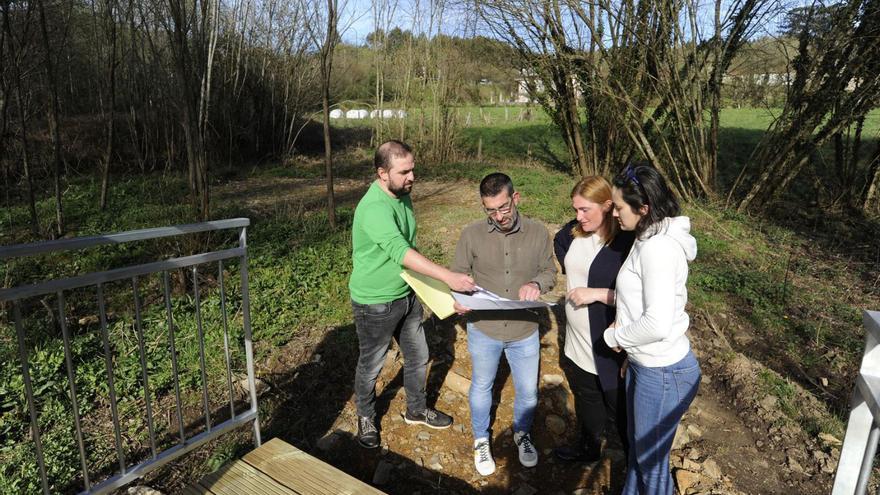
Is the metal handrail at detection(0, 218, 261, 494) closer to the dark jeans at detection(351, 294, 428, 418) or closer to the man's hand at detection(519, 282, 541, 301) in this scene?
the dark jeans at detection(351, 294, 428, 418)

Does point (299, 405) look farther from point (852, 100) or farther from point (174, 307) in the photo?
point (852, 100)

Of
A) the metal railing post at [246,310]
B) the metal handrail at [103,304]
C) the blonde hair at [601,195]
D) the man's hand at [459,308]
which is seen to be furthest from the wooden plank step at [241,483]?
the blonde hair at [601,195]

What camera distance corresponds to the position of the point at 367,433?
330 centimetres

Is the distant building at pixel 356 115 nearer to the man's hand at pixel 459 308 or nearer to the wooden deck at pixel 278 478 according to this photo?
the man's hand at pixel 459 308

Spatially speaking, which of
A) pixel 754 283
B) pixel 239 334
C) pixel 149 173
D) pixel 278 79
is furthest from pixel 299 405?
pixel 278 79

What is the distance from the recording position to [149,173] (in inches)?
444

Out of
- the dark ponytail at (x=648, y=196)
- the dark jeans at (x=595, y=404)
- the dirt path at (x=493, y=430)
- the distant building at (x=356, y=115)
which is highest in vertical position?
the distant building at (x=356, y=115)

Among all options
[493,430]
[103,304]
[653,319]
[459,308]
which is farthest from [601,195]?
[103,304]

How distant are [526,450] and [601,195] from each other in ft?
5.31

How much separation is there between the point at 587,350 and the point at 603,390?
0.75ft

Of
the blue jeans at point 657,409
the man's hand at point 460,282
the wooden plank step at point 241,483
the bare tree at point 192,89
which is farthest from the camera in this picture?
the bare tree at point 192,89

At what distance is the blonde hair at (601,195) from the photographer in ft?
8.29

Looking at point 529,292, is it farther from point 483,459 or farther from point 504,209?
point 483,459

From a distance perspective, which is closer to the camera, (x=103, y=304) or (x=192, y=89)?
(x=103, y=304)
